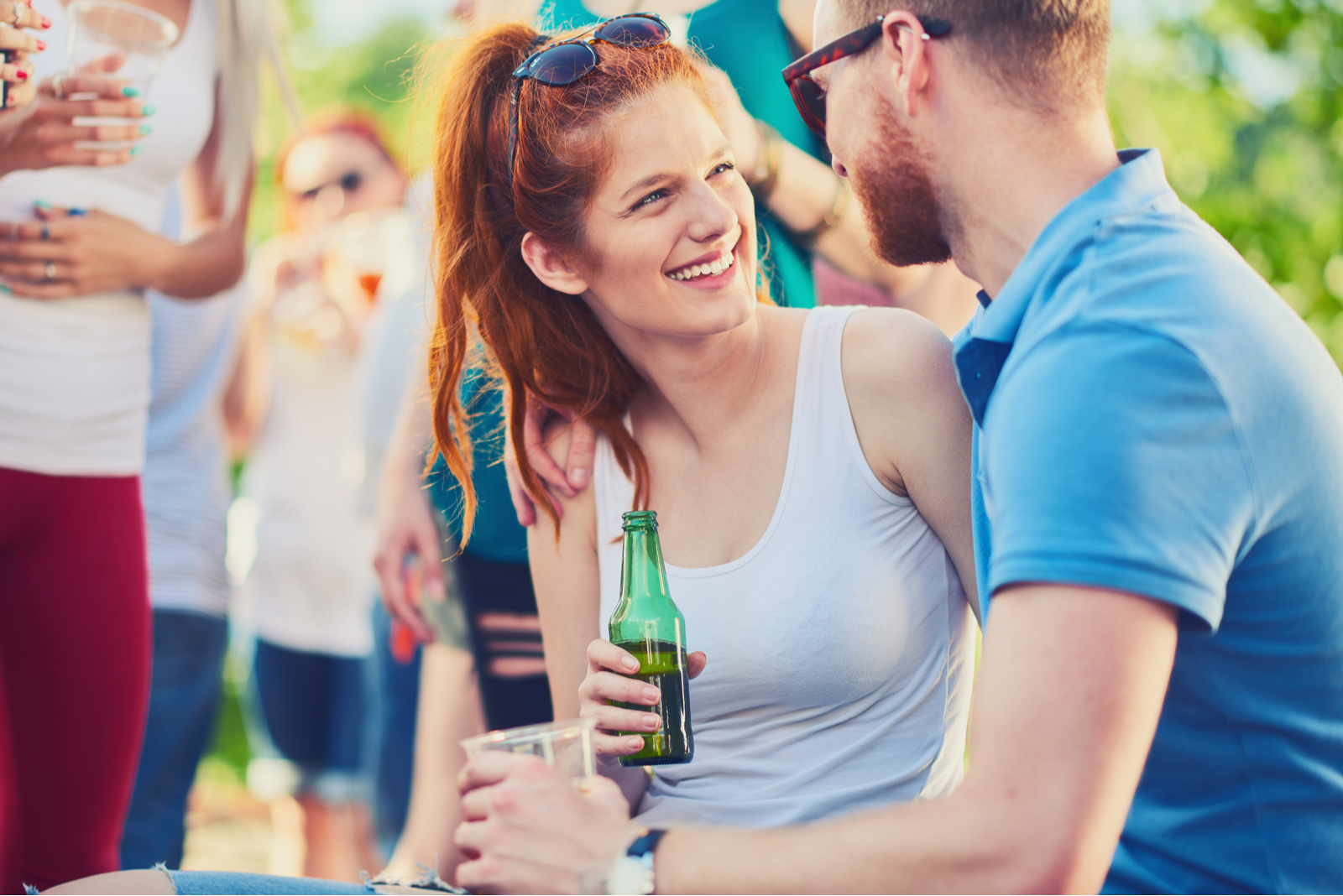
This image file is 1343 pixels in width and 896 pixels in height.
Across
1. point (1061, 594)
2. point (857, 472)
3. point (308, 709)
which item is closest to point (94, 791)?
point (857, 472)

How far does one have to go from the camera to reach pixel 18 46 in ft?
6.84

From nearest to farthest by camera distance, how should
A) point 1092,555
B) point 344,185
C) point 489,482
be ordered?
point 1092,555, point 489,482, point 344,185

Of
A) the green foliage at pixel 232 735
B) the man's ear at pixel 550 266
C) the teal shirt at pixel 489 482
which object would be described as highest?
the man's ear at pixel 550 266

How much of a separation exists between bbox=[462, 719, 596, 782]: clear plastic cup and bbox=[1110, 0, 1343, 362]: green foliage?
547cm

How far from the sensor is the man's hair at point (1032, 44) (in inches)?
57.0

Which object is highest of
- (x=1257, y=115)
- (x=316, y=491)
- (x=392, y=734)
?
(x=1257, y=115)

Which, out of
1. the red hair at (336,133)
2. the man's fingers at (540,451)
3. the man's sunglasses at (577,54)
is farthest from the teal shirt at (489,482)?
the red hair at (336,133)

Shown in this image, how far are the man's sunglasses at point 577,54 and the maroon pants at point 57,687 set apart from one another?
108 cm

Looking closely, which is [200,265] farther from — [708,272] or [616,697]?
[616,697]

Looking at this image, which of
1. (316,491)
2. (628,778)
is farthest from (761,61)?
(316,491)

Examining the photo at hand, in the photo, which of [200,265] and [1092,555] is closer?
[1092,555]

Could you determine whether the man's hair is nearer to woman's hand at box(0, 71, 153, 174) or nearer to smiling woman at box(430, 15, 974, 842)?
smiling woman at box(430, 15, 974, 842)

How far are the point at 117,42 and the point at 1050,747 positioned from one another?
2.07m

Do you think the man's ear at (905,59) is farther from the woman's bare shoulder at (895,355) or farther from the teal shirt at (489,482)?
the teal shirt at (489,482)
